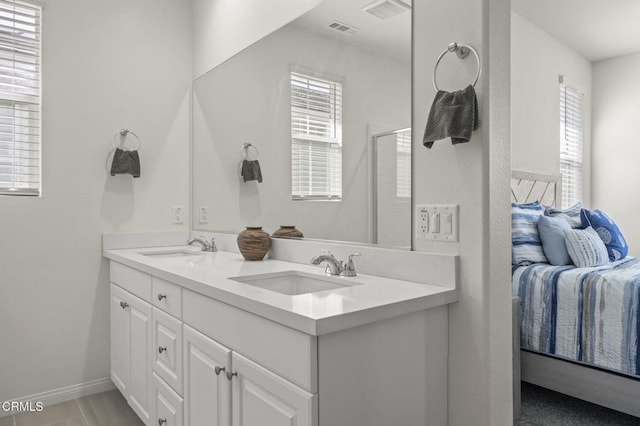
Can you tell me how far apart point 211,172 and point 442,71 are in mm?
1832

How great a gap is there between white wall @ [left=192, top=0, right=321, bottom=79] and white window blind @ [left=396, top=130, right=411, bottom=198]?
0.90 m

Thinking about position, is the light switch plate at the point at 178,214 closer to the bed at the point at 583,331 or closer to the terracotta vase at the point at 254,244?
the terracotta vase at the point at 254,244

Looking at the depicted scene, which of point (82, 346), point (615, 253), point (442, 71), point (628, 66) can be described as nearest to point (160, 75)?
point (82, 346)

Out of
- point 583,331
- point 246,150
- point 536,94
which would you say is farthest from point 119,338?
point 536,94

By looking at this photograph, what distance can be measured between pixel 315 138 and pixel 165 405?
1393 mm

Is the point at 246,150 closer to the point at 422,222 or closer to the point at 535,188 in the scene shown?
the point at 422,222

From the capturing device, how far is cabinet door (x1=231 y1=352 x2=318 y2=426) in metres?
1.10

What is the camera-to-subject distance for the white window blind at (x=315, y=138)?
6.50ft

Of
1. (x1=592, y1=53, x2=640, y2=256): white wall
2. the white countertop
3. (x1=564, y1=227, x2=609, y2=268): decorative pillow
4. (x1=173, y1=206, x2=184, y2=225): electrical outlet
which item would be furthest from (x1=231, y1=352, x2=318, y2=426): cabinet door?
(x1=592, y1=53, x2=640, y2=256): white wall

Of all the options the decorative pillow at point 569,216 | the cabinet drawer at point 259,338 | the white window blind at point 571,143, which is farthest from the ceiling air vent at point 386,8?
the white window blind at point 571,143

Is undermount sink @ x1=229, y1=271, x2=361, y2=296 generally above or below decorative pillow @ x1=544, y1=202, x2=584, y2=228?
below

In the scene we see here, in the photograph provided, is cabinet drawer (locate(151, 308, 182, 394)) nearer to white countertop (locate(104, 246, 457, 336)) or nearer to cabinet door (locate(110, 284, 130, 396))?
white countertop (locate(104, 246, 457, 336))

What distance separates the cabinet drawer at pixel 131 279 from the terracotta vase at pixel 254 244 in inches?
18.6

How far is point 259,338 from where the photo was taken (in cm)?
128
